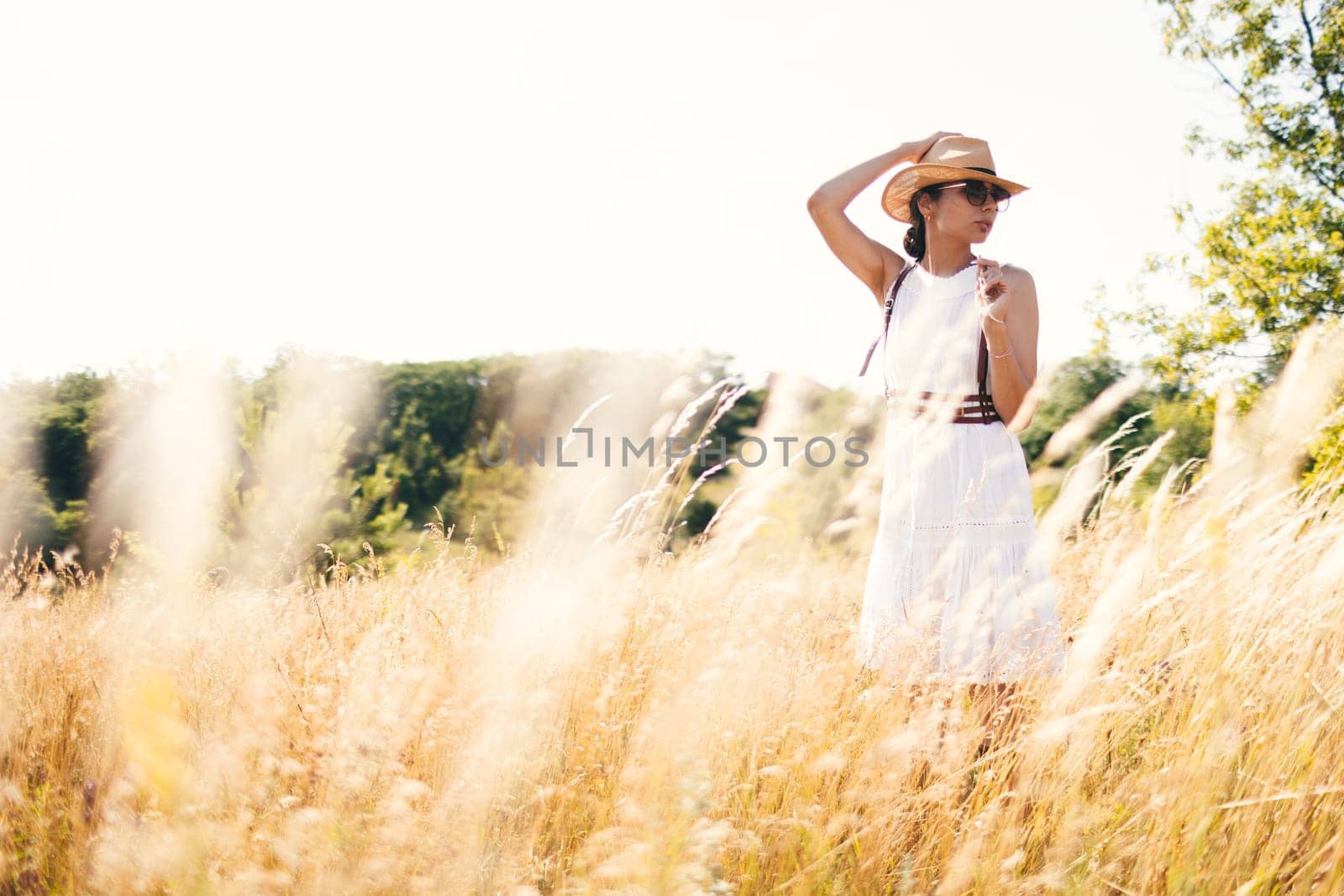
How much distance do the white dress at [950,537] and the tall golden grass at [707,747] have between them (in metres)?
0.11

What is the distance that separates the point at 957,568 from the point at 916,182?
1.09 m

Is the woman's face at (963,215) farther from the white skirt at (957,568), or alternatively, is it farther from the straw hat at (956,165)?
the white skirt at (957,568)

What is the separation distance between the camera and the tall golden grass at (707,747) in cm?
157

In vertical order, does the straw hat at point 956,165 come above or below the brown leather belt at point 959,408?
above

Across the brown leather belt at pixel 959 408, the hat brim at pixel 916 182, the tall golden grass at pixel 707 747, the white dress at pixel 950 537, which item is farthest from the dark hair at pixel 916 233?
the tall golden grass at pixel 707 747

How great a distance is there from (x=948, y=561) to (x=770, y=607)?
71cm

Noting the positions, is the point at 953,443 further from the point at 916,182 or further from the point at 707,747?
the point at 707,747

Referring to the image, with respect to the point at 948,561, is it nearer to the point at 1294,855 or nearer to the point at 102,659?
the point at 1294,855

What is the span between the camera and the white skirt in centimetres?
198

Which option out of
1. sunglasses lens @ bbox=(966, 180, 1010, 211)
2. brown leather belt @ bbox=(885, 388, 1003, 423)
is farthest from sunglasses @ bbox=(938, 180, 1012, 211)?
brown leather belt @ bbox=(885, 388, 1003, 423)

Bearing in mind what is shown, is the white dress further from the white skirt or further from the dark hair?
the dark hair

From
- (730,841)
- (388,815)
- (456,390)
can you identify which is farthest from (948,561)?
(456,390)

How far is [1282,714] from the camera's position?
171 centimetres

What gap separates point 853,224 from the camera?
7.72 ft
